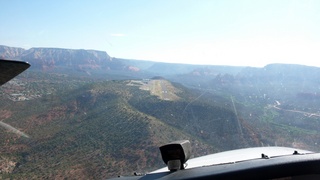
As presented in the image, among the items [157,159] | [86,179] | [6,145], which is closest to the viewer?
[86,179]

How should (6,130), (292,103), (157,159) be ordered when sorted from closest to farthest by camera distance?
(157,159) → (6,130) → (292,103)

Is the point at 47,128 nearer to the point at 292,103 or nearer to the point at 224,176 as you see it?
the point at 224,176

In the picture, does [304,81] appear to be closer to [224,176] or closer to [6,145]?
[6,145]

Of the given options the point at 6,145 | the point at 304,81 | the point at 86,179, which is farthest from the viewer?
the point at 304,81

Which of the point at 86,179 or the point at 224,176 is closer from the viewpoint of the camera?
the point at 224,176

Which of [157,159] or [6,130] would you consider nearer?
[157,159]

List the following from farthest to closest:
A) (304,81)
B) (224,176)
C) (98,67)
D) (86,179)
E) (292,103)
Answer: (98,67) → (304,81) → (292,103) → (86,179) → (224,176)

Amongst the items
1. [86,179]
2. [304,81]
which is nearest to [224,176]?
[86,179]

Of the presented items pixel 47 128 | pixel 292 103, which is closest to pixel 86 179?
pixel 47 128

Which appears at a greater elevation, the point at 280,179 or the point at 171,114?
the point at 280,179

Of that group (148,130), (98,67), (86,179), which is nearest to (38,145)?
(148,130)
